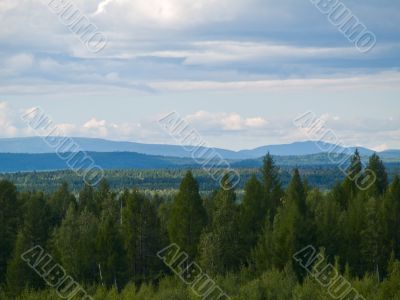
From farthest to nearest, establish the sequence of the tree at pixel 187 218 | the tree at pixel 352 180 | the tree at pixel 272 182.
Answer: the tree at pixel 352 180 < the tree at pixel 272 182 < the tree at pixel 187 218

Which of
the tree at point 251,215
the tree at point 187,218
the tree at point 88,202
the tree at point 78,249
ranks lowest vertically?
the tree at point 251,215

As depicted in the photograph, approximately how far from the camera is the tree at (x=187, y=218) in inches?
3329

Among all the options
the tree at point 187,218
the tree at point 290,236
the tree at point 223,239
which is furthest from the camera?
the tree at point 187,218

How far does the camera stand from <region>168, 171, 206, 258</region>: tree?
84.6 metres

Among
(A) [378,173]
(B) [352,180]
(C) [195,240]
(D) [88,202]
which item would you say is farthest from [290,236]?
(D) [88,202]

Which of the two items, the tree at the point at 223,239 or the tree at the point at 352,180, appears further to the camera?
the tree at the point at 352,180

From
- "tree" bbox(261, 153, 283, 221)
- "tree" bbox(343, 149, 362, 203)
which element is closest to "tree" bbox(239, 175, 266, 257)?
"tree" bbox(261, 153, 283, 221)

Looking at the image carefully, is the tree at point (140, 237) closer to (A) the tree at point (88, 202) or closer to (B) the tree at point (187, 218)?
(B) the tree at point (187, 218)

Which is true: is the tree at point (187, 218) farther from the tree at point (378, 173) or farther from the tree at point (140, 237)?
the tree at point (378, 173)

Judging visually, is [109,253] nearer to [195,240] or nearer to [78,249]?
[78,249]

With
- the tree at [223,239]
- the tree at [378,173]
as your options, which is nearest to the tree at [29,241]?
the tree at [223,239]

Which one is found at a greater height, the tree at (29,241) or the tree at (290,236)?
the tree at (29,241)

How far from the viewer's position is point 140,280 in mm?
84688

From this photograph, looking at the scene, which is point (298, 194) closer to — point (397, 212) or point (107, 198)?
point (397, 212)
